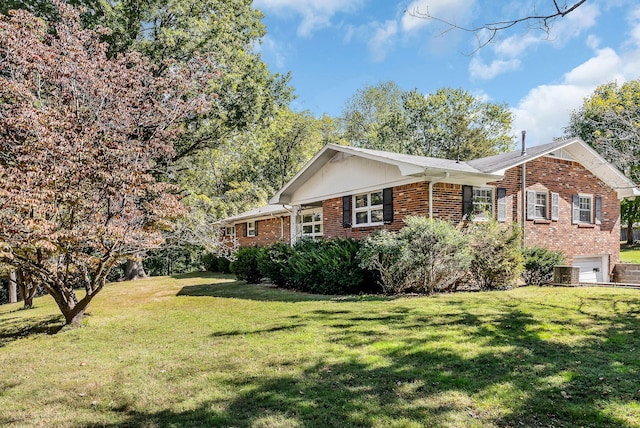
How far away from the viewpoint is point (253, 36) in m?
18.9

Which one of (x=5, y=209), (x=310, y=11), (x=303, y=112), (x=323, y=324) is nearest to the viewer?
(x=5, y=209)

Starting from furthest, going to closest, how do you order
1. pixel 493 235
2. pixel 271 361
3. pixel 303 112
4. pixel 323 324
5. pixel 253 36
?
1. pixel 303 112
2. pixel 253 36
3. pixel 493 235
4. pixel 323 324
5. pixel 271 361

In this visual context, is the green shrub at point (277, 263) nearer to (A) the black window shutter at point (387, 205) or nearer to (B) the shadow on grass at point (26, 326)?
(A) the black window shutter at point (387, 205)

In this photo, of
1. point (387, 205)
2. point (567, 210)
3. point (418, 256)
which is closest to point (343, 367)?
point (418, 256)

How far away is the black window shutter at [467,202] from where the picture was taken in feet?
40.2

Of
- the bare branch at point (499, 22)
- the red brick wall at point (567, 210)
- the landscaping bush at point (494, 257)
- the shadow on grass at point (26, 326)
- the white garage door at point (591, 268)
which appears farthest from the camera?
the white garage door at point (591, 268)

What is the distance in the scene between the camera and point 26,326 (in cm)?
910

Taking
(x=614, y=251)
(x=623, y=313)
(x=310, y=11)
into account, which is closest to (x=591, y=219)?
(x=614, y=251)

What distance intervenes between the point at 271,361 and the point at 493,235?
7919mm

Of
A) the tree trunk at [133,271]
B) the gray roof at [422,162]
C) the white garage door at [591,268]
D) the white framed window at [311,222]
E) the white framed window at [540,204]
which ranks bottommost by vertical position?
the tree trunk at [133,271]

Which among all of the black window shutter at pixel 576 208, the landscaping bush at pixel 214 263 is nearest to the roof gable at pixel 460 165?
the black window shutter at pixel 576 208

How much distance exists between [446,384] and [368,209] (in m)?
9.91

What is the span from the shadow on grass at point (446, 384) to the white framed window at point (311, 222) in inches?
468

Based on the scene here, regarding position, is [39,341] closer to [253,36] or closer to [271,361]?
[271,361]
